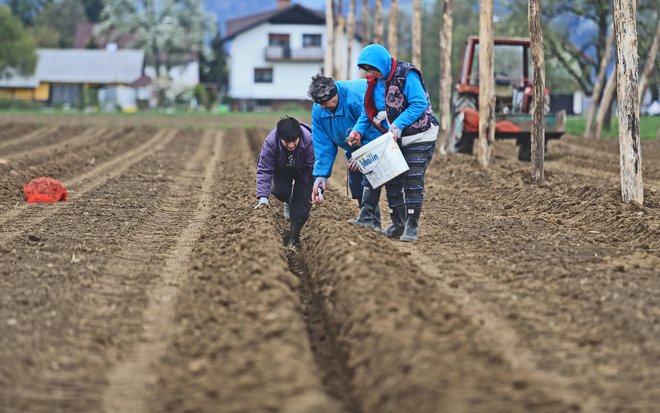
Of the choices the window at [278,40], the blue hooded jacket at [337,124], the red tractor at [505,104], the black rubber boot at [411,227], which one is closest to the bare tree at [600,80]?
the red tractor at [505,104]

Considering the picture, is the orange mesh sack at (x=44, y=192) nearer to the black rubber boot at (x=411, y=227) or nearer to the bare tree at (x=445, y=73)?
the black rubber boot at (x=411, y=227)

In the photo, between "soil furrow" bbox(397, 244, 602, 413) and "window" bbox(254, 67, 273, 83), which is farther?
"window" bbox(254, 67, 273, 83)

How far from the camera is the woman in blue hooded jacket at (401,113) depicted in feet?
32.7

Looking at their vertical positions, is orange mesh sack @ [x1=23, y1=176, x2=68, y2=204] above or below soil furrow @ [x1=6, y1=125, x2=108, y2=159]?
below

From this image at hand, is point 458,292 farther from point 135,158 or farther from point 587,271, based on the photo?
point 135,158

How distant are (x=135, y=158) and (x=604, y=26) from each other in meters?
17.7

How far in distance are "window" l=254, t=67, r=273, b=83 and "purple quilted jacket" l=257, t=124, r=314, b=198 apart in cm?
7059

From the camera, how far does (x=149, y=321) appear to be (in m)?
7.48

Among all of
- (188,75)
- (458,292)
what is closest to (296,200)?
(458,292)

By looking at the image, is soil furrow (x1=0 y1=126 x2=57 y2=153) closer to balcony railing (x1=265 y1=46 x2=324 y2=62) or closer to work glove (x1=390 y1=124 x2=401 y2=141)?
work glove (x1=390 y1=124 x2=401 y2=141)

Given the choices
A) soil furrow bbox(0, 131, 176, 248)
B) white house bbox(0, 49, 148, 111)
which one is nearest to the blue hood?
soil furrow bbox(0, 131, 176, 248)

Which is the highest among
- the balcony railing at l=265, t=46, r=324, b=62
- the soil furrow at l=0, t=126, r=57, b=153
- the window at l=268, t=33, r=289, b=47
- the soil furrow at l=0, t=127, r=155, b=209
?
the window at l=268, t=33, r=289, b=47

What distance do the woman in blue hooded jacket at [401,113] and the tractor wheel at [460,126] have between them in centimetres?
1135

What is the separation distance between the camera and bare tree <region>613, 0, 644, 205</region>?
512 inches
